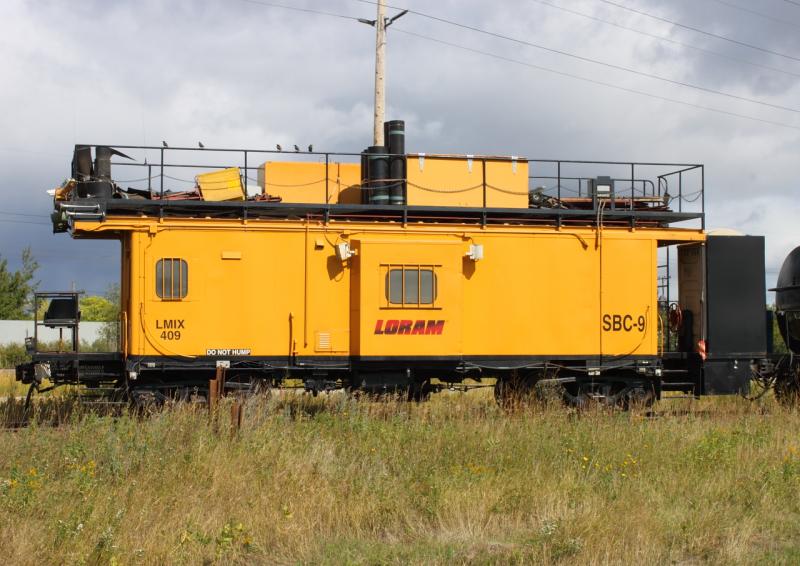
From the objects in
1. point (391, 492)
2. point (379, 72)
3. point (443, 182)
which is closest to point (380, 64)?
point (379, 72)

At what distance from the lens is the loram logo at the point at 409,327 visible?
1378 cm

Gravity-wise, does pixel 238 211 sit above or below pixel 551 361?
above

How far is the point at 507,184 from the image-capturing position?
48.8 feet

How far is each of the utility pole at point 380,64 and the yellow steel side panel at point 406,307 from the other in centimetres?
655

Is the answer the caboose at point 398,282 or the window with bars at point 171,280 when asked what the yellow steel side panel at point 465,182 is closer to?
the caboose at point 398,282

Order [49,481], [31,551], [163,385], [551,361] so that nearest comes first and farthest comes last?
[31,551] → [49,481] → [163,385] → [551,361]

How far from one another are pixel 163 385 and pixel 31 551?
6.86 m

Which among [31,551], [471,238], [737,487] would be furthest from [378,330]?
[31,551]

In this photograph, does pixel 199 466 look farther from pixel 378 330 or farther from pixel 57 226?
pixel 57 226

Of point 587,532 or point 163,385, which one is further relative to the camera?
point 163,385

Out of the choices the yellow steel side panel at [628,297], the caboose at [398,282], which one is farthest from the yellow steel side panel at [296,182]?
the yellow steel side panel at [628,297]

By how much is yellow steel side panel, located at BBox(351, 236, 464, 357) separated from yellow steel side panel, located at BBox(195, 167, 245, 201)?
225 cm

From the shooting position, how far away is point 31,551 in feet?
22.6

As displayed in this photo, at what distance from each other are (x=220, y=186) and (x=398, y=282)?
3467 millimetres
